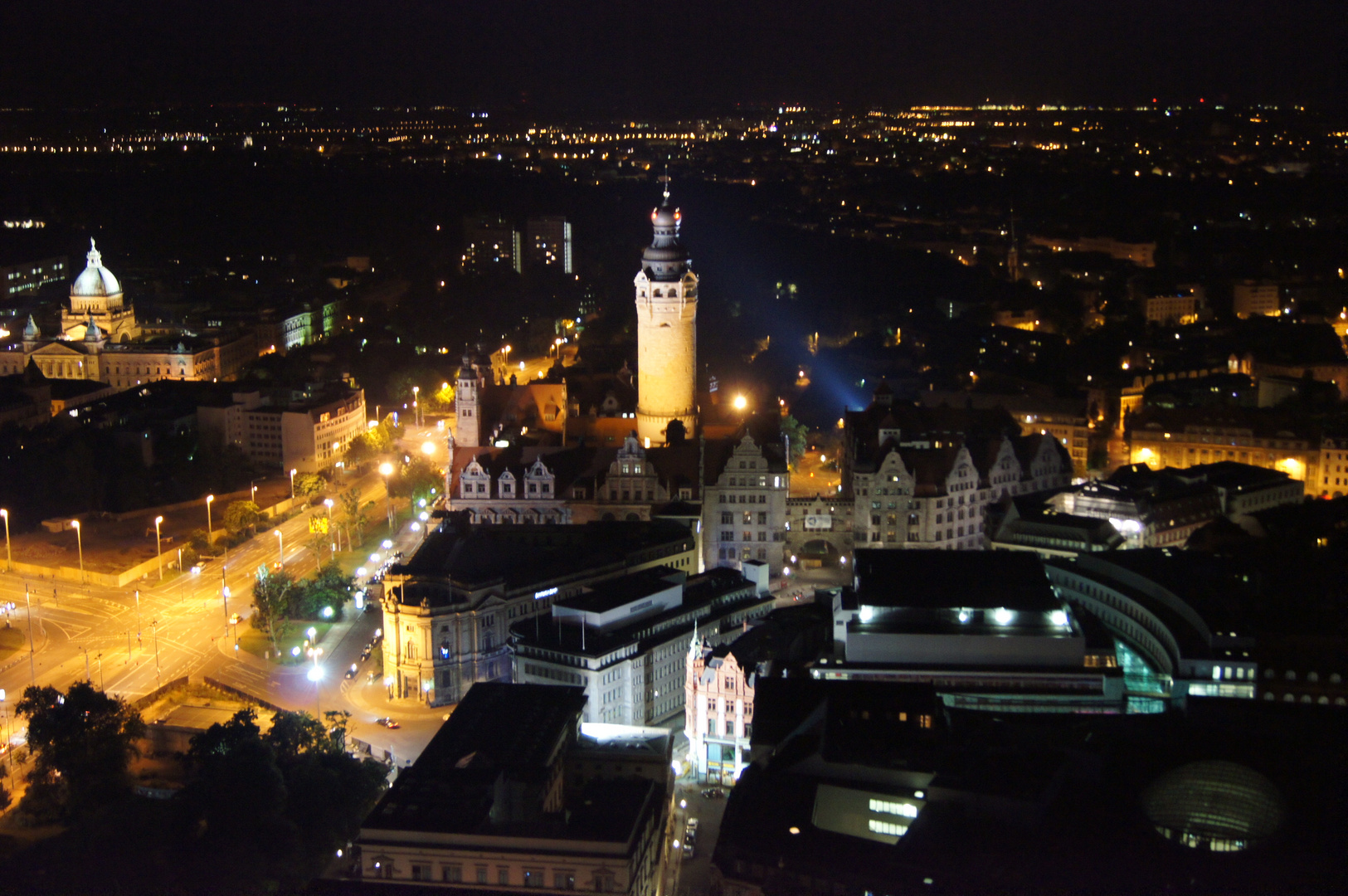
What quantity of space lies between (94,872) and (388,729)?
615 cm

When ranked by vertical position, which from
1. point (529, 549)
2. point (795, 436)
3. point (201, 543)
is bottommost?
point (201, 543)

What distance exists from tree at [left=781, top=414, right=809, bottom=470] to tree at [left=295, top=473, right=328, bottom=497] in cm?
1389

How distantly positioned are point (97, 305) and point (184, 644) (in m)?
40.2

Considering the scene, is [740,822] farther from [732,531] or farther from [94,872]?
[732,531]

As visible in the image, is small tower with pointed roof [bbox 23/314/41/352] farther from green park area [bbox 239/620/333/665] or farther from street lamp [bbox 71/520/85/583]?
green park area [bbox 239/620/333/665]

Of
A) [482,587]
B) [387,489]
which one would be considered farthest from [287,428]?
[482,587]

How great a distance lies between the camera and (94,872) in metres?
27.1

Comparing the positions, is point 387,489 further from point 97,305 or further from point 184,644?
point 97,305

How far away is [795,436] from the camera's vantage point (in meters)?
51.8

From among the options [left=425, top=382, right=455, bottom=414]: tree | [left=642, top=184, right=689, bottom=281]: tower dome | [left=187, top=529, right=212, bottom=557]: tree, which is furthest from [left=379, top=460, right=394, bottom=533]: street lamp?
[left=642, top=184, right=689, bottom=281]: tower dome

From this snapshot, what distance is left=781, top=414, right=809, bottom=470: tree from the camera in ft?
167

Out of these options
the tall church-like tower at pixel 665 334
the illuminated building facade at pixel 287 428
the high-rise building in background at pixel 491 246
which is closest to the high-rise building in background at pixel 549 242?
the high-rise building in background at pixel 491 246

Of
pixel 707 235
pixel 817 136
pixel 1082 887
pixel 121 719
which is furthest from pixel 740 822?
pixel 817 136

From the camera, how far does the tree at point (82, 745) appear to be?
2942cm
